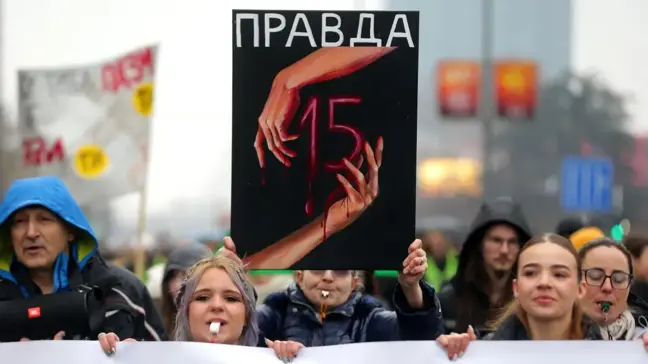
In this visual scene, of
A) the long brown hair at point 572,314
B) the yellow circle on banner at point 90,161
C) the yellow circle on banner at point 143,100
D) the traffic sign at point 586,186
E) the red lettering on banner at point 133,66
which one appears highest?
the red lettering on banner at point 133,66

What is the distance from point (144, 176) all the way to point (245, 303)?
195 inches

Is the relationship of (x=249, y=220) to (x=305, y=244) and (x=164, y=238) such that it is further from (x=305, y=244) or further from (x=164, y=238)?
(x=164, y=238)

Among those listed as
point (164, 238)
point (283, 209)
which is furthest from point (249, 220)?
point (164, 238)

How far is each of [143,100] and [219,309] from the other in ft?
17.1

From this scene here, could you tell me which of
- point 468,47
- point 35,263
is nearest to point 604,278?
point 35,263

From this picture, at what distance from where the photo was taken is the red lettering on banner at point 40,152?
381 inches

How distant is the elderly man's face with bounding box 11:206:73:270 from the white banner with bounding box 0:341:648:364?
0.53 metres

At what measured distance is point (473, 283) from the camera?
621cm

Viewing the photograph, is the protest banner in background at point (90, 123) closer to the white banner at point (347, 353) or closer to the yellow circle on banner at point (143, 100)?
the yellow circle on banner at point (143, 100)

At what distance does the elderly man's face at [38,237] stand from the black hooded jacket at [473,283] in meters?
1.78

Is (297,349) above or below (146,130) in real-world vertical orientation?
below

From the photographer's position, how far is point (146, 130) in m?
9.47

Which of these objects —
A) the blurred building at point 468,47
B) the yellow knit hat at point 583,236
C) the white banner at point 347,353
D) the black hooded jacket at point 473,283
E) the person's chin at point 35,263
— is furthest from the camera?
the blurred building at point 468,47

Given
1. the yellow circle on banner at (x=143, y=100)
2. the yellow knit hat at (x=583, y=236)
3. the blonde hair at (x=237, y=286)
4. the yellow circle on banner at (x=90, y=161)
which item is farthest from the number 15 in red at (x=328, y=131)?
the yellow circle on banner at (x=90, y=161)
